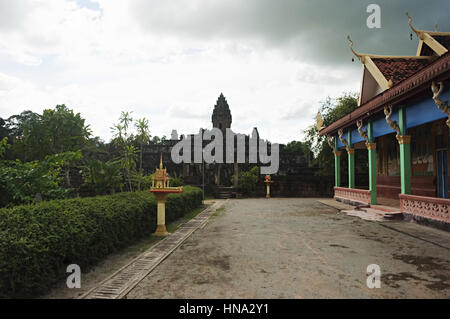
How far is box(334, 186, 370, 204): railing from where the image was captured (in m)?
12.1

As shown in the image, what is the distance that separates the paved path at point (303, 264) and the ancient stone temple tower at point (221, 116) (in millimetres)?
19003

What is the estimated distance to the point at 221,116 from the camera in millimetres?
26109

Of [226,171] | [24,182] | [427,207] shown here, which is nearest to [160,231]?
[24,182]

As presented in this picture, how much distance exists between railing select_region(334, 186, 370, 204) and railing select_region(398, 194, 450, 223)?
9.62 ft

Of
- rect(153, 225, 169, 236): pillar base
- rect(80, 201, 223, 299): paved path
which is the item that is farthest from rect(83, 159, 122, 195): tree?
rect(80, 201, 223, 299): paved path

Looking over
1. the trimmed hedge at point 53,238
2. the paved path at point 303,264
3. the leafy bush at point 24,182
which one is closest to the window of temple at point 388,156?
the paved path at point 303,264

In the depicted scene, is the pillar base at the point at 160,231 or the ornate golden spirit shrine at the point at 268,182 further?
the ornate golden spirit shrine at the point at 268,182

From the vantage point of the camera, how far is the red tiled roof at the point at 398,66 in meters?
12.5

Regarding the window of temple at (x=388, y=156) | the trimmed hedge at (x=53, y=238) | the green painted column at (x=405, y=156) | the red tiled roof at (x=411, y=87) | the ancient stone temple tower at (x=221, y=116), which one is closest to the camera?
the trimmed hedge at (x=53, y=238)

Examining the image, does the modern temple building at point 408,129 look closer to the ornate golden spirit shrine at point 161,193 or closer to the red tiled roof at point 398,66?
the red tiled roof at point 398,66

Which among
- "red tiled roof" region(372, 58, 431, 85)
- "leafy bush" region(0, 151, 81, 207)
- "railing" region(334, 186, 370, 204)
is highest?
"red tiled roof" region(372, 58, 431, 85)

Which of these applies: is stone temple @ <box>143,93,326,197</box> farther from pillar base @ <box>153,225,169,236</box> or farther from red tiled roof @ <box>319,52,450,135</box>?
pillar base @ <box>153,225,169,236</box>

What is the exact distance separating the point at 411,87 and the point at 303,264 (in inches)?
251
